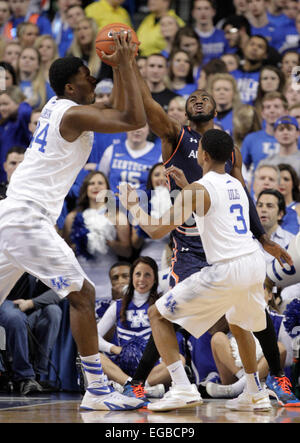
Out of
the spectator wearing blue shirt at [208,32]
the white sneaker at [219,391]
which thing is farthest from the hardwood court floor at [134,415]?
the spectator wearing blue shirt at [208,32]

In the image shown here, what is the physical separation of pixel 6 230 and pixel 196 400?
4.87 feet

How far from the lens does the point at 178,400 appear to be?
417 centimetres

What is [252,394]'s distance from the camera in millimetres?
4379

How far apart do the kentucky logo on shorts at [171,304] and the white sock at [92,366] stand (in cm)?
52

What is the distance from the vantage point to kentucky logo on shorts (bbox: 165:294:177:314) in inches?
163

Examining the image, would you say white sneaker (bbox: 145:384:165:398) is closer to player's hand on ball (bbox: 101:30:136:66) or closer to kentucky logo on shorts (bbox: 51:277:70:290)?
kentucky logo on shorts (bbox: 51:277:70:290)

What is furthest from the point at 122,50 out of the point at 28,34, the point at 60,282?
the point at 28,34

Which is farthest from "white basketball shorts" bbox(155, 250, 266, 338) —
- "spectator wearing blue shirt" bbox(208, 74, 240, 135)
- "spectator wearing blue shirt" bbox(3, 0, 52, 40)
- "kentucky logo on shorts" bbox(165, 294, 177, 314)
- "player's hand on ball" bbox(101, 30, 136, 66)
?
"spectator wearing blue shirt" bbox(3, 0, 52, 40)

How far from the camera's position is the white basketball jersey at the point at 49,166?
412 cm

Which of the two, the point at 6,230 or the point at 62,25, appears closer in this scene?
the point at 6,230

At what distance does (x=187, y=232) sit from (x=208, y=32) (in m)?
5.58

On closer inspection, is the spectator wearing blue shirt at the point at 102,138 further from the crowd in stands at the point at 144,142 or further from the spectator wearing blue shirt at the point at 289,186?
the spectator wearing blue shirt at the point at 289,186

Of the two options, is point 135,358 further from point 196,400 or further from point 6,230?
point 6,230

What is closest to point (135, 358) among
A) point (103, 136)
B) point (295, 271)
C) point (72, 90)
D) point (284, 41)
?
point (295, 271)
